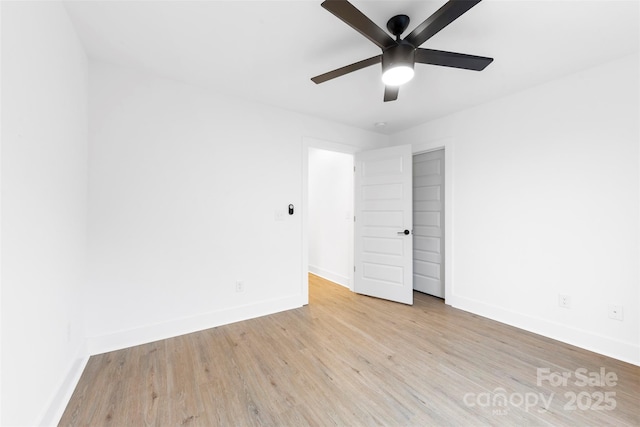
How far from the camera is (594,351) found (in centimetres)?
217

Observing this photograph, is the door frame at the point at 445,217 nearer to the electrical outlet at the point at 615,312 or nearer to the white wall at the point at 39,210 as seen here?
the electrical outlet at the point at 615,312

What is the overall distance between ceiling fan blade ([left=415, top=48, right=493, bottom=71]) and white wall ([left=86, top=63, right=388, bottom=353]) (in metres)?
1.81

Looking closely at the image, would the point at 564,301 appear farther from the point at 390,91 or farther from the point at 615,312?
the point at 390,91

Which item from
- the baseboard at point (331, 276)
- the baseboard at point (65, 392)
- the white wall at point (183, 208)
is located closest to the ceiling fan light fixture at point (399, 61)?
the white wall at point (183, 208)

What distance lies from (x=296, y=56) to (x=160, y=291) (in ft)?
7.88

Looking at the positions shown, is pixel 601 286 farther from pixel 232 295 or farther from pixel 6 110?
pixel 6 110

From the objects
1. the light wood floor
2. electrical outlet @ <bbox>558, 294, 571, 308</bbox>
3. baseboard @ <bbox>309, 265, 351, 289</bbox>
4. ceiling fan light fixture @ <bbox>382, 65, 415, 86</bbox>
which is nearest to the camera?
the light wood floor

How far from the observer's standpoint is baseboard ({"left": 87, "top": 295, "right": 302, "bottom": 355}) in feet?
6.99

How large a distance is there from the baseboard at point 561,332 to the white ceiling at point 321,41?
7.64ft

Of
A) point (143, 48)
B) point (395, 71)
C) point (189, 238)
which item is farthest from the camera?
point (189, 238)

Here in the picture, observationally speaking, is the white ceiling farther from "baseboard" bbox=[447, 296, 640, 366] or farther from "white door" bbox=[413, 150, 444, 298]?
"baseboard" bbox=[447, 296, 640, 366]

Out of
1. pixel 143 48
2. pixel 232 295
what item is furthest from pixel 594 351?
pixel 143 48

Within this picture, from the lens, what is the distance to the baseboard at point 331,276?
404 cm

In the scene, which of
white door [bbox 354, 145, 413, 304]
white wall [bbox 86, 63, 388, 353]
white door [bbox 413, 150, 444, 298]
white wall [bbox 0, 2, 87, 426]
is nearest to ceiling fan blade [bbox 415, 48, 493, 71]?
white door [bbox 354, 145, 413, 304]
